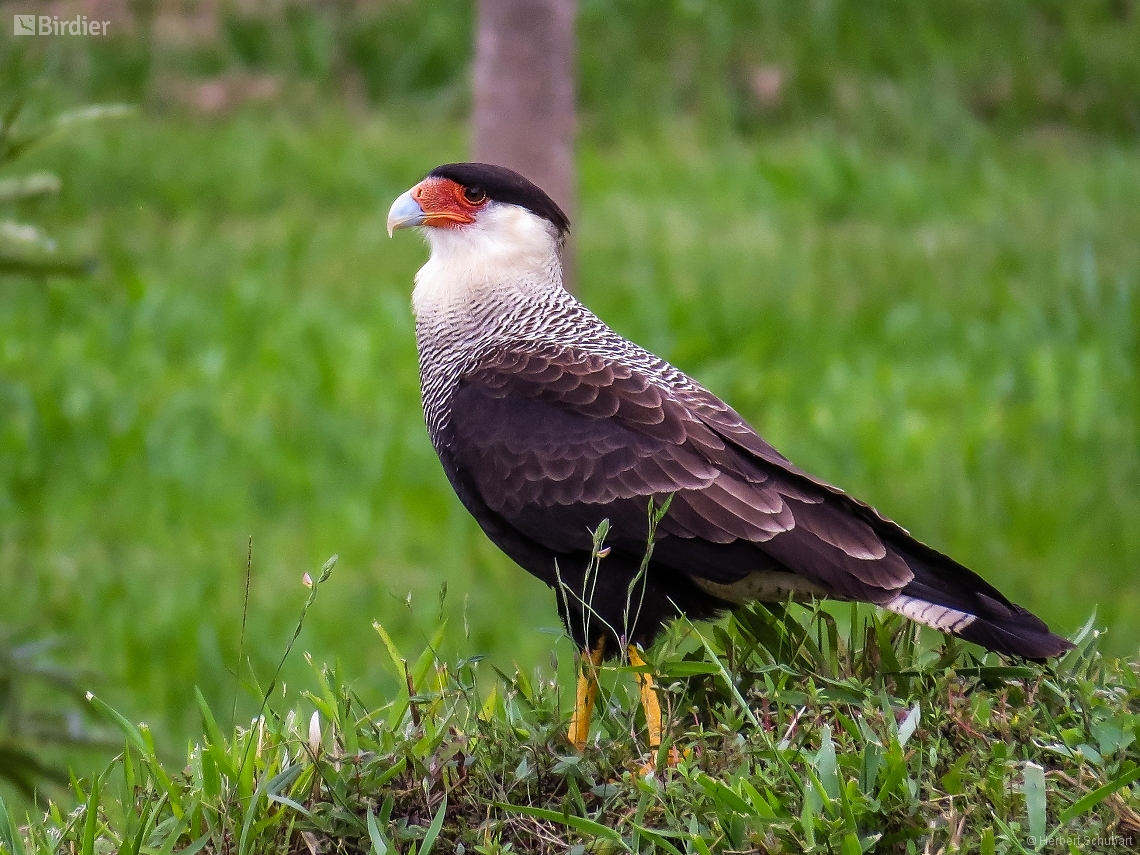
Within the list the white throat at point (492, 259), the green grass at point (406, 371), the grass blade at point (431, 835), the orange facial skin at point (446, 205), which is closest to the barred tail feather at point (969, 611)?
the grass blade at point (431, 835)

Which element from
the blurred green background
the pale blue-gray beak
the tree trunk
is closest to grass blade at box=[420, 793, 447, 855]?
the pale blue-gray beak

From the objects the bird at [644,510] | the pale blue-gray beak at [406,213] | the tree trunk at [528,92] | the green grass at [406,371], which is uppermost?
the tree trunk at [528,92]

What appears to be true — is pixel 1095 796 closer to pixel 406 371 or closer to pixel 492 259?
pixel 492 259

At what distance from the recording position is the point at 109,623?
19.7 feet

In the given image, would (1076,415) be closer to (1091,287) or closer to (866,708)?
(1091,287)

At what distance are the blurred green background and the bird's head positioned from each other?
127 centimetres

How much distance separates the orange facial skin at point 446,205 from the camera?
3475 mm

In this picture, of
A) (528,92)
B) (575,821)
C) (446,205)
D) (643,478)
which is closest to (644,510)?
(643,478)

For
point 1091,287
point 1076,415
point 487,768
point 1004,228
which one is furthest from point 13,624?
point 1004,228

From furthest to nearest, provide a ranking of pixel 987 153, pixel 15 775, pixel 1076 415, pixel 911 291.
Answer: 1. pixel 987 153
2. pixel 911 291
3. pixel 1076 415
4. pixel 15 775

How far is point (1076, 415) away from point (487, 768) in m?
5.18

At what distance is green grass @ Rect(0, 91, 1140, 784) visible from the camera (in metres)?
6.16

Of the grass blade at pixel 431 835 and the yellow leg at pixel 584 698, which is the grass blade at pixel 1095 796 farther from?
the grass blade at pixel 431 835

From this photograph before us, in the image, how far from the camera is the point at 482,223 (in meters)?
3.50
